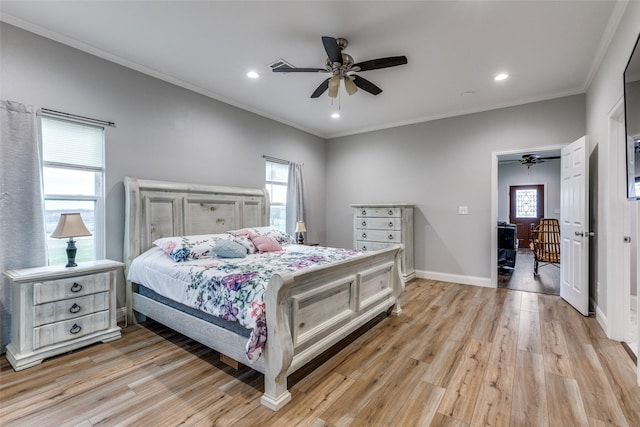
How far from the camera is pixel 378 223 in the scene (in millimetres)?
4902

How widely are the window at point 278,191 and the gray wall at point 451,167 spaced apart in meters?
1.41

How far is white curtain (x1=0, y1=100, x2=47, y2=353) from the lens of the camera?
2.41 metres

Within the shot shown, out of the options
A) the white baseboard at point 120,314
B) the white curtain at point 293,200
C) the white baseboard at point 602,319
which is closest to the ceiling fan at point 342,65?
the white curtain at point 293,200

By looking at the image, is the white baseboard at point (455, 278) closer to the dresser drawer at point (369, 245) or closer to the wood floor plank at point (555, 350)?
the dresser drawer at point (369, 245)

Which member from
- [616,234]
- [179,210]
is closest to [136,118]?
[179,210]

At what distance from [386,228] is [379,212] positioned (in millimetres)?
292

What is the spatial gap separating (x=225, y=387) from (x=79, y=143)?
2731 mm

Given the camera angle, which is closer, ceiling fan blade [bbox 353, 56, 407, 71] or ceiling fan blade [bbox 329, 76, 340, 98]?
ceiling fan blade [bbox 353, 56, 407, 71]

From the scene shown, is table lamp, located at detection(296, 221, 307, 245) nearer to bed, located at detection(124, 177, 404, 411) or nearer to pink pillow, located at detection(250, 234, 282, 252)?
bed, located at detection(124, 177, 404, 411)

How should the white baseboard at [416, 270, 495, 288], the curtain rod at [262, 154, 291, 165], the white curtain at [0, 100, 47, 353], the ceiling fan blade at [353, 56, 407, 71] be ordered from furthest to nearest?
the curtain rod at [262, 154, 291, 165] < the white baseboard at [416, 270, 495, 288] < the ceiling fan blade at [353, 56, 407, 71] < the white curtain at [0, 100, 47, 353]

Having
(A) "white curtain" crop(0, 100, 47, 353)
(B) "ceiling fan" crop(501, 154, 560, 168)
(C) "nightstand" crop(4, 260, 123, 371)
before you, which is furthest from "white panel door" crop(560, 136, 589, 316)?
(A) "white curtain" crop(0, 100, 47, 353)

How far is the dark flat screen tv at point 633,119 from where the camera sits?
1.96 metres

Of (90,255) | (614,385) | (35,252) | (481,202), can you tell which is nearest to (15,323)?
(35,252)

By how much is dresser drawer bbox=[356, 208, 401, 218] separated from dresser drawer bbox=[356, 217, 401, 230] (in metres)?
0.07
